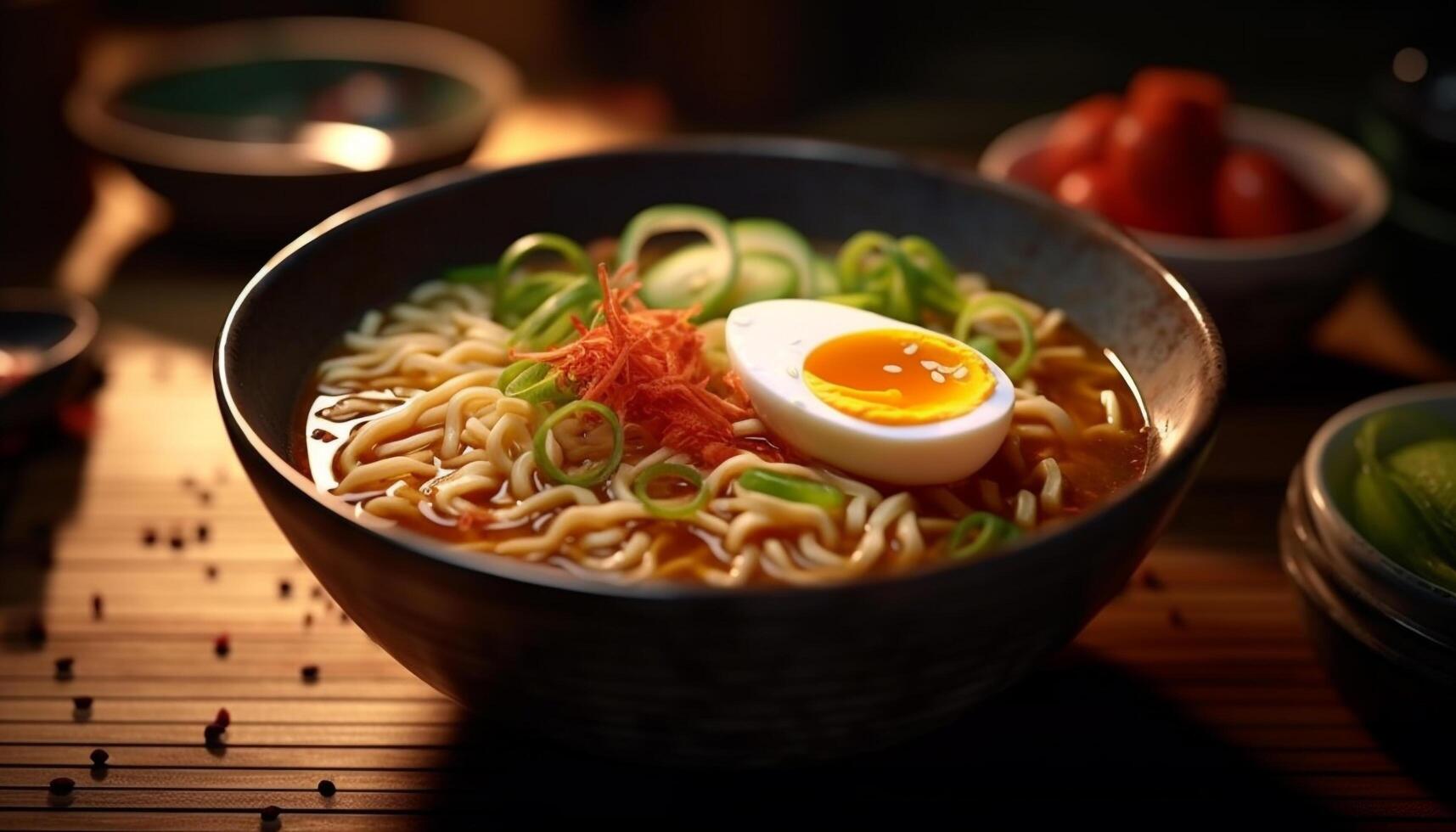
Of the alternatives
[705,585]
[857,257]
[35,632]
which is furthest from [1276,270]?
[35,632]

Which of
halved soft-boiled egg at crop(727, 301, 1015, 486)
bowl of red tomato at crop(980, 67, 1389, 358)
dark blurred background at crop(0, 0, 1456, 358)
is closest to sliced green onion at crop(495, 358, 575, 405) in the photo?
halved soft-boiled egg at crop(727, 301, 1015, 486)

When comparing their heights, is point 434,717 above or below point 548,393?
below

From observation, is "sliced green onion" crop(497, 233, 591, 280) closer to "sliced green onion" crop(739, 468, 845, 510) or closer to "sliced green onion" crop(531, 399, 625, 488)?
"sliced green onion" crop(531, 399, 625, 488)

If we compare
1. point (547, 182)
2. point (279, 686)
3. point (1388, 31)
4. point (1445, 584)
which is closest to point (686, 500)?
point (279, 686)

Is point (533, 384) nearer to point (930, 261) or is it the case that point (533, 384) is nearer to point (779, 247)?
point (779, 247)

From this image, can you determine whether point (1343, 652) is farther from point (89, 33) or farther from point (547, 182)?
point (89, 33)

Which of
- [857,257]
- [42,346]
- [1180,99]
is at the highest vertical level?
[1180,99]

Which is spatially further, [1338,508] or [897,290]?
[897,290]
